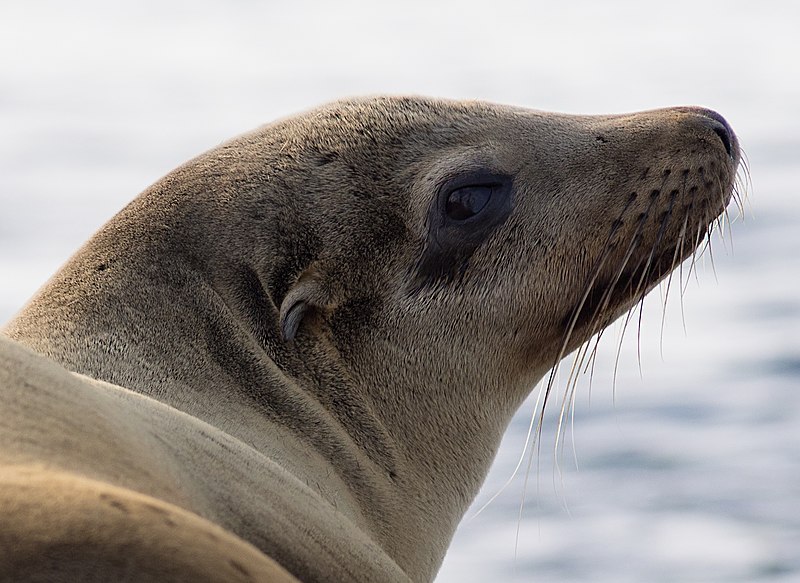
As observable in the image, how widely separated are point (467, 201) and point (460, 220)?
0.06 meters

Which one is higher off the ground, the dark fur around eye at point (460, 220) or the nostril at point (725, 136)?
the nostril at point (725, 136)

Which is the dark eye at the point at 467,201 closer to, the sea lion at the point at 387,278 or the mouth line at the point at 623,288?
the sea lion at the point at 387,278

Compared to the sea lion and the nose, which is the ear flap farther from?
the nose

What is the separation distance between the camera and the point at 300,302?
4.38m

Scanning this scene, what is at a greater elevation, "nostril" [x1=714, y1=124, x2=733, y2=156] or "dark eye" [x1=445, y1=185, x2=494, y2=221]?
"nostril" [x1=714, y1=124, x2=733, y2=156]

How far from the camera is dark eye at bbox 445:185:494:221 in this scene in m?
4.61

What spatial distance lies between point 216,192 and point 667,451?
17.1 feet

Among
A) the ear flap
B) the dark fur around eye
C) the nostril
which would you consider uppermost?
the nostril

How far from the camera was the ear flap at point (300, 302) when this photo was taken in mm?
4363

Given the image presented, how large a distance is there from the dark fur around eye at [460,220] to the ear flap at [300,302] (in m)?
0.30

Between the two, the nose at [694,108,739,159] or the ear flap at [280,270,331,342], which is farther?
the nose at [694,108,739,159]

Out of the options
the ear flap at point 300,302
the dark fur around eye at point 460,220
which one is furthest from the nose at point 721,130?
the ear flap at point 300,302

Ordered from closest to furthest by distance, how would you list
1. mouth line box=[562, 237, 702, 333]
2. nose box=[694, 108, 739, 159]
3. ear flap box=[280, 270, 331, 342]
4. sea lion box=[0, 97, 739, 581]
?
sea lion box=[0, 97, 739, 581]
ear flap box=[280, 270, 331, 342]
mouth line box=[562, 237, 702, 333]
nose box=[694, 108, 739, 159]

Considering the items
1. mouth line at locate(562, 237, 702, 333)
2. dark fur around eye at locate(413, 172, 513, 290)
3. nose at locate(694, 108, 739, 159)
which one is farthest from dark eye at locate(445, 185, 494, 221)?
nose at locate(694, 108, 739, 159)
